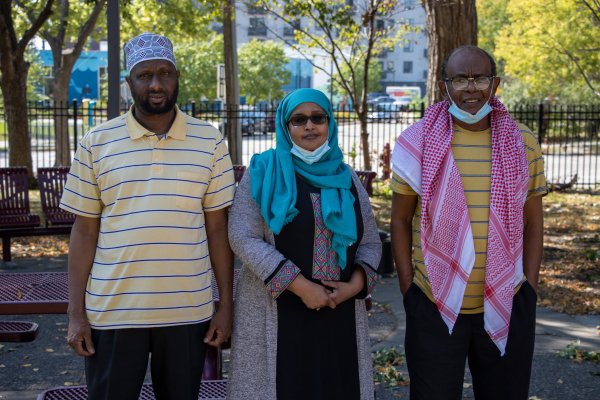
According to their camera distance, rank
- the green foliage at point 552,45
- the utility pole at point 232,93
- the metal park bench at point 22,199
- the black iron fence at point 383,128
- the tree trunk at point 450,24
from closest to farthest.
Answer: the metal park bench at point 22,199, the tree trunk at point 450,24, the utility pole at point 232,93, the black iron fence at point 383,128, the green foliage at point 552,45

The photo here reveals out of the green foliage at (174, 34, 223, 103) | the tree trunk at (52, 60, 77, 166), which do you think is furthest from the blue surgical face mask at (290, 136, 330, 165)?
the green foliage at (174, 34, 223, 103)

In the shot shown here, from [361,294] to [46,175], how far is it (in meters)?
6.10

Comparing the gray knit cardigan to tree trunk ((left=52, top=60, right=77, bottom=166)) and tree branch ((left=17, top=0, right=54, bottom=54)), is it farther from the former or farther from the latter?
tree trunk ((left=52, top=60, right=77, bottom=166))

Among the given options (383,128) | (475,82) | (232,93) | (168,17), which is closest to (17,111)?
(232,93)

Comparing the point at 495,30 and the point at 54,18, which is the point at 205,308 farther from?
the point at 495,30

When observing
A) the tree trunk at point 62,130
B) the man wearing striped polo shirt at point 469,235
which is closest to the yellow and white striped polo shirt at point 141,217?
the man wearing striped polo shirt at point 469,235

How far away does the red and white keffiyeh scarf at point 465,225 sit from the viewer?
3268mm

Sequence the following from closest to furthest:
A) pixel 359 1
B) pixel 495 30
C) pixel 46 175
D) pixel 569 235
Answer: pixel 46 175
pixel 569 235
pixel 359 1
pixel 495 30

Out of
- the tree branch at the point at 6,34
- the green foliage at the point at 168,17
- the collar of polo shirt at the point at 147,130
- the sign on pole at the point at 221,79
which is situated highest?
the green foliage at the point at 168,17

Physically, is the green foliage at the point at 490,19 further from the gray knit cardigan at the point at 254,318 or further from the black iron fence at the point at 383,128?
the gray knit cardigan at the point at 254,318

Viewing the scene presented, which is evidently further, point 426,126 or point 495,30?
point 495,30

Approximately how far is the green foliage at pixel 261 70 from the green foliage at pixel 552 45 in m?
19.8

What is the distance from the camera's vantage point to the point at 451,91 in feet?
11.0

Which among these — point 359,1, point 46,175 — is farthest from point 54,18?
point 46,175
